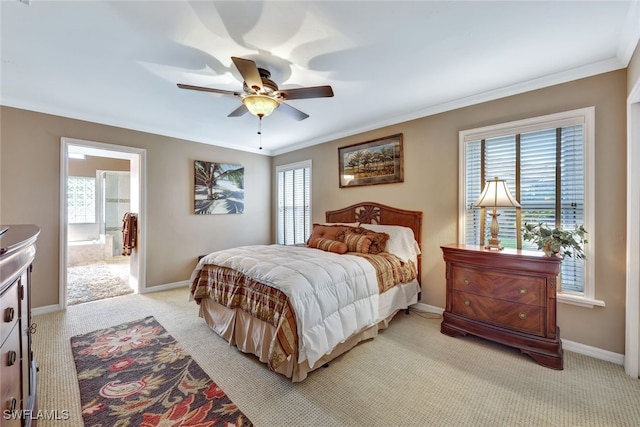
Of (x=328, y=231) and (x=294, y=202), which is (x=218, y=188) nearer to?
(x=294, y=202)

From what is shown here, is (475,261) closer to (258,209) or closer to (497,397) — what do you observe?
(497,397)

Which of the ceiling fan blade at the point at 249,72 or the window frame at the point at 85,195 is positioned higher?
the ceiling fan blade at the point at 249,72

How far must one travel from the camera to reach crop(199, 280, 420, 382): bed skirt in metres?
1.99

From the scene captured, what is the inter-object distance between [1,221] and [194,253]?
224 cm

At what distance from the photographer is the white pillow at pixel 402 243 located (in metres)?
3.25

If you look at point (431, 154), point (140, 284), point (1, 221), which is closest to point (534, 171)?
point (431, 154)

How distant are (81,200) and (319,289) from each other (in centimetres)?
810

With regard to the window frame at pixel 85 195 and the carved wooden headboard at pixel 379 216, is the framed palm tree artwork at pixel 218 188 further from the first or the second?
the window frame at pixel 85 195

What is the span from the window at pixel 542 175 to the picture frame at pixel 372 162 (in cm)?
86

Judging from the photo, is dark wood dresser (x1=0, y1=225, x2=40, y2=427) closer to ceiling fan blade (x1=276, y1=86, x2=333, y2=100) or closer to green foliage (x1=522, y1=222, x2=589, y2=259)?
ceiling fan blade (x1=276, y1=86, x2=333, y2=100)

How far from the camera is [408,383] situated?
196 centimetres

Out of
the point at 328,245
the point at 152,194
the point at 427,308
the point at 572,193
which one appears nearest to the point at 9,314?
the point at 328,245

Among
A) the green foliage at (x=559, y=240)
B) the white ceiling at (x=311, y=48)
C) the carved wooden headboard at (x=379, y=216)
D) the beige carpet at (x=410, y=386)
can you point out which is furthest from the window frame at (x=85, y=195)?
the green foliage at (x=559, y=240)

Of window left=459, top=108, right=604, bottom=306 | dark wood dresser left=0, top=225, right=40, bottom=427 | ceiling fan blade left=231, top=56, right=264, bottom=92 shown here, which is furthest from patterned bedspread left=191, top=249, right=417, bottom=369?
ceiling fan blade left=231, top=56, right=264, bottom=92
